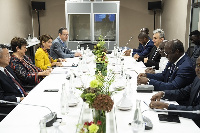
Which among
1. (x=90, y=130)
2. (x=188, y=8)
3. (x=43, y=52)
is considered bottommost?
(x=90, y=130)

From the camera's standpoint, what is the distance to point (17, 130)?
1685mm

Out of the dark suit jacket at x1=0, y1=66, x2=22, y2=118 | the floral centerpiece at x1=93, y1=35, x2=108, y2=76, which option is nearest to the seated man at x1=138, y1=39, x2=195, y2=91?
the floral centerpiece at x1=93, y1=35, x2=108, y2=76

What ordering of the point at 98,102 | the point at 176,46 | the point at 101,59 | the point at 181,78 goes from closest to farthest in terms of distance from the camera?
1. the point at 98,102
2. the point at 181,78
3. the point at 176,46
4. the point at 101,59

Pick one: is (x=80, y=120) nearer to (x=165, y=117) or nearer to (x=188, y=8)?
(x=165, y=117)

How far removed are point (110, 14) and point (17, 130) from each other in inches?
249

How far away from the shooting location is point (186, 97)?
2518mm

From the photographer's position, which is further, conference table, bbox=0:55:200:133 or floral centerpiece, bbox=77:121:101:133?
conference table, bbox=0:55:200:133

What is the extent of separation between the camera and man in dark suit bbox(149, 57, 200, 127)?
1.95 m

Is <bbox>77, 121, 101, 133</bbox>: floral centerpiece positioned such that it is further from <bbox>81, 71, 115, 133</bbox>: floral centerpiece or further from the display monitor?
the display monitor

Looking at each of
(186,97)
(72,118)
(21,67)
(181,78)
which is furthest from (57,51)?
(72,118)

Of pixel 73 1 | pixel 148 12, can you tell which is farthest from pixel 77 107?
pixel 148 12

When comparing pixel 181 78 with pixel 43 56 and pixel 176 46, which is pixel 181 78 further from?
pixel 43 56

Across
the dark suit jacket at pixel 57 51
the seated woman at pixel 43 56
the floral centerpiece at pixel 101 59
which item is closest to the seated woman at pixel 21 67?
the seated woman at pixel 43 56

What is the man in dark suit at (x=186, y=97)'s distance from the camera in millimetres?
1954
